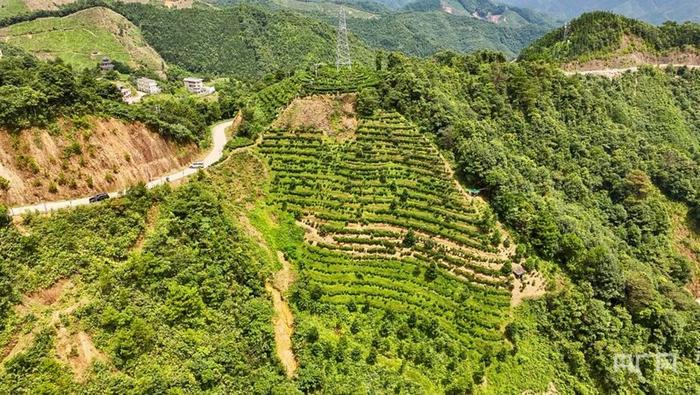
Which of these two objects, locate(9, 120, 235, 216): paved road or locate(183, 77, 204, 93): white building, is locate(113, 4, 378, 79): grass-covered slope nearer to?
locate(183, 77, 204, 93): white building

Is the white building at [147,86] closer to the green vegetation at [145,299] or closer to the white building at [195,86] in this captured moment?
the white building at [195,86]

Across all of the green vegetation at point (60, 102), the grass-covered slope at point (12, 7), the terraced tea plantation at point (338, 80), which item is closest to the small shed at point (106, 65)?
the grass-covered slope at point (12, 7)

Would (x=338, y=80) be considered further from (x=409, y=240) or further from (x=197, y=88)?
(x=197, y=88)

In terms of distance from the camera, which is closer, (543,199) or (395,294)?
(395,294)

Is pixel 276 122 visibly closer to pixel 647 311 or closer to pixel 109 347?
pixel 109 347

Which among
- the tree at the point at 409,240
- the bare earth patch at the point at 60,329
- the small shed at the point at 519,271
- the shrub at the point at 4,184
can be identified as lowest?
the bare earth patch at the point at 60,329

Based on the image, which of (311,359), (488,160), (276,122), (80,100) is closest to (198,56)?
(276,122)
